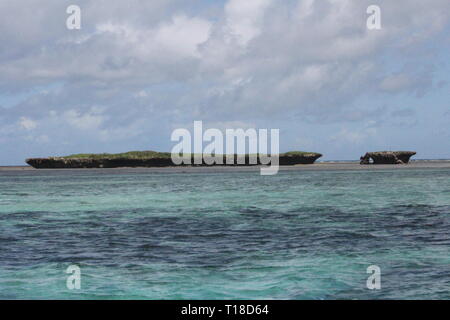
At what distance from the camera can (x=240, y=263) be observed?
17984 millimetres

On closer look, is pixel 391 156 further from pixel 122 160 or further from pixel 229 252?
pixel 229 252

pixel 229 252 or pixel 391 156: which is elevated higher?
pixel 391 156

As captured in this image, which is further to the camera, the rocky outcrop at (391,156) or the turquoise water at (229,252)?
the rocky outcrop at (391,156)

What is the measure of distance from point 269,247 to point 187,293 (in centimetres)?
662

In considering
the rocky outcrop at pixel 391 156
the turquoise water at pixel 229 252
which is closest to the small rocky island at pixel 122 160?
the rocky outcrop at pixel 391 156

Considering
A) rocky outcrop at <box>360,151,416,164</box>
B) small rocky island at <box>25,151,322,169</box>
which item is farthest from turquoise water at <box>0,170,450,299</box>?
rocky outcrop at <box>360,151,416,164</box>

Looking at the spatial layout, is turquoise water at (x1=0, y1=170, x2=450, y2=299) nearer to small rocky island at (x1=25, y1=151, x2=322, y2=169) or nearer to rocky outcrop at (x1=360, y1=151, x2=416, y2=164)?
small rocky island at (x1=25, y1=151, x2=322, y2=169)

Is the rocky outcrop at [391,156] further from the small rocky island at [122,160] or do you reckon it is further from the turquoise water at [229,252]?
the turquoise water at [229,252]

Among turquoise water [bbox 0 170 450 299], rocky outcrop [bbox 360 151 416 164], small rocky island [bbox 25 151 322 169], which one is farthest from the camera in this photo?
rocky outcrop [bbox 360 151 416 164]


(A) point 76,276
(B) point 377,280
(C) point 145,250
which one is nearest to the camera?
(B) point 377,280

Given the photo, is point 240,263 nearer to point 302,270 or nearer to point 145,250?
point 302,270

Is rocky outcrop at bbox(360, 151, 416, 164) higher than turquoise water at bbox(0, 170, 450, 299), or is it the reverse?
rocky outcrop at bbox(360, 151, 416, 164)

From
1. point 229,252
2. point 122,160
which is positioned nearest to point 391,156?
point 122,160
